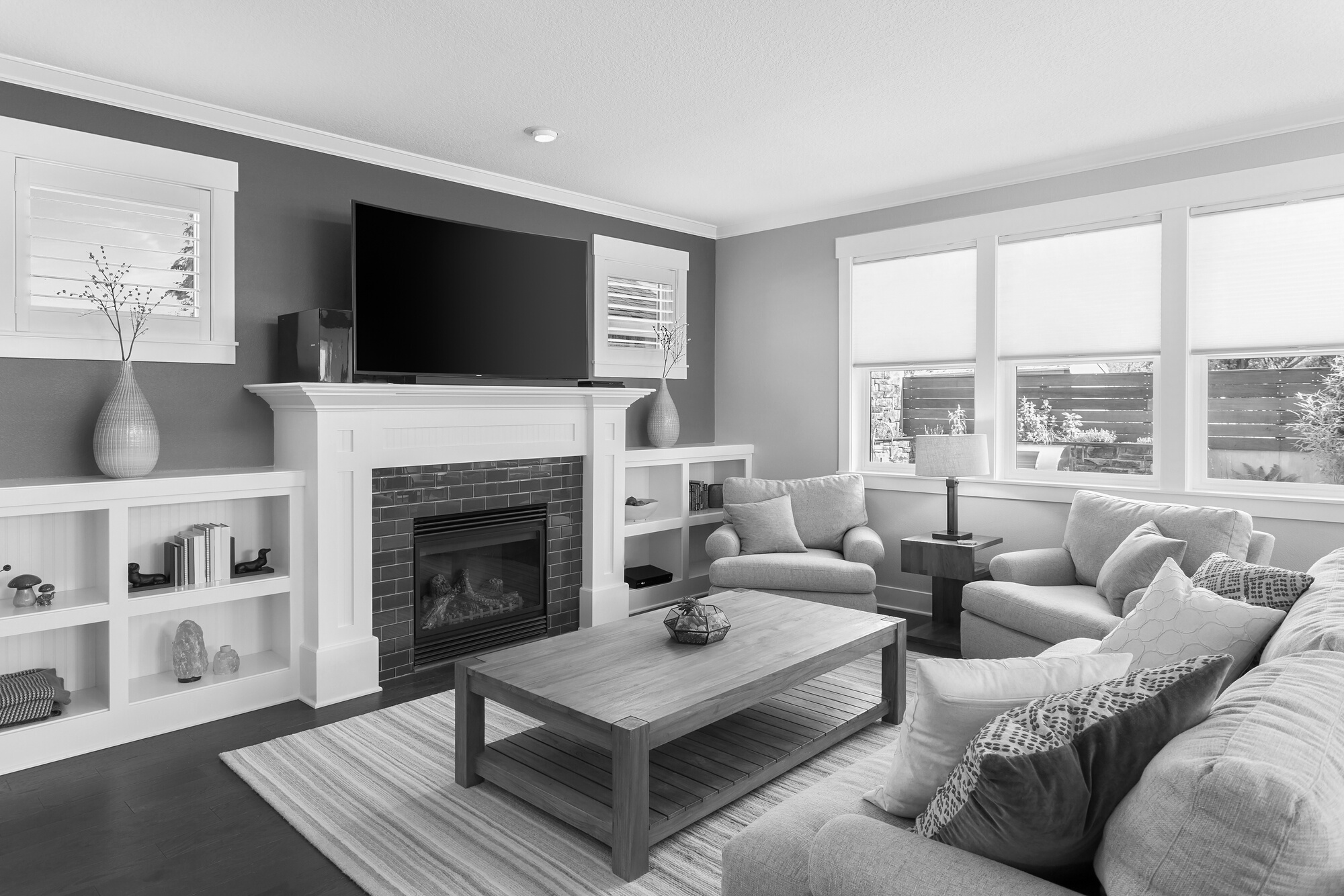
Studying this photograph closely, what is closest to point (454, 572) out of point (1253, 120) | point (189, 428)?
point (189, 428)

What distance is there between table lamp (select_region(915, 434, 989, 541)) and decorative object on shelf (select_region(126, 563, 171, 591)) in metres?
3.65

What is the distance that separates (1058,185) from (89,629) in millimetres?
5110

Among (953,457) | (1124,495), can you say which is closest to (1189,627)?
(953,457)

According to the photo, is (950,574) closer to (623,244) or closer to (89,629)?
(623,244)

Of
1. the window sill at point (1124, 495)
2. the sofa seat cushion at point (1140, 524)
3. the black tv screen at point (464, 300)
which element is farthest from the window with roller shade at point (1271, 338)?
the black tv screen at point (464, 300)

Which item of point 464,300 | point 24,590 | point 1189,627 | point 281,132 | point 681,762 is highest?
point 281,132

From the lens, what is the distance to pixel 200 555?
3.43 metres

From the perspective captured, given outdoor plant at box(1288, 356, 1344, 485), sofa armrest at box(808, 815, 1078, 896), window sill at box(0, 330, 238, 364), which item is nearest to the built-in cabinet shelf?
window sill at box(0, 330, 238, 364)

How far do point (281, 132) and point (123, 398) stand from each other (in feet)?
4.69

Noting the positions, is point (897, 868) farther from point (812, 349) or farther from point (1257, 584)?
point (812, 349)

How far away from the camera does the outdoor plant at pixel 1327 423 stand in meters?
3.84

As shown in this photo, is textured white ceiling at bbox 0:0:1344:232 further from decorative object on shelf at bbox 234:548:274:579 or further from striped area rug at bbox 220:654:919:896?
striped area rug at bbox 220:654:919:896

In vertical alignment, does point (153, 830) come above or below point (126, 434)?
below

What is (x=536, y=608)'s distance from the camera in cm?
457
